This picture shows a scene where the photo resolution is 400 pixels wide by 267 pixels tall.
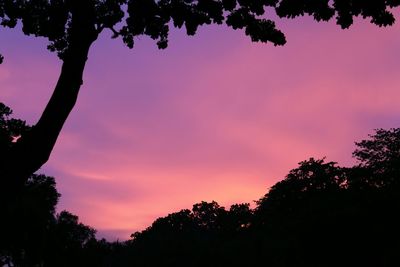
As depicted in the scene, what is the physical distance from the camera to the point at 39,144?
8047mm

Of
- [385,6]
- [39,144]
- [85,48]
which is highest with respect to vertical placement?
[385,6]

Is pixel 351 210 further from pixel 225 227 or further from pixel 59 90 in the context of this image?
pixel 225 227

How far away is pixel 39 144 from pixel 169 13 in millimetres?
4461

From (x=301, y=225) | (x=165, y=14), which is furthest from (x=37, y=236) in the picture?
(x=165, y=14)

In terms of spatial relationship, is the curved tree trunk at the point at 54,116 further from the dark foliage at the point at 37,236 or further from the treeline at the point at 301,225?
the dark foliage at the point at 37,236

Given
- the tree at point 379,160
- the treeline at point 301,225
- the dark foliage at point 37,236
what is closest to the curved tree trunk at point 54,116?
the treeline at point 301,225

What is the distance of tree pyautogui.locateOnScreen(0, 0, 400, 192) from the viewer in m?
8.10

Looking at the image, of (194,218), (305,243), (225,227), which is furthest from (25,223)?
(194,218)

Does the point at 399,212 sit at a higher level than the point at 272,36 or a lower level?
higher

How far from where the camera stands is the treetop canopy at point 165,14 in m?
9.39

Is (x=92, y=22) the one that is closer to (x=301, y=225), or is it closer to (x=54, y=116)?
(x=54, y=116)

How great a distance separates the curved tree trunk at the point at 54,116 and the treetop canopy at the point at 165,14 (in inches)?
6.6

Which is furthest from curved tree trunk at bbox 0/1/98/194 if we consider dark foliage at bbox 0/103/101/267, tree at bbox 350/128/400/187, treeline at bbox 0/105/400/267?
tree at bbox 350/128/400/187

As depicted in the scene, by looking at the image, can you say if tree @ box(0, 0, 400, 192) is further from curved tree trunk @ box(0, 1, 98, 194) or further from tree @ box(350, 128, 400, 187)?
tree @ box(350, 128, 400, 187)
